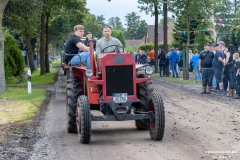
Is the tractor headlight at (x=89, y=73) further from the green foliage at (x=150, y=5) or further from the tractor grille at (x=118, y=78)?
the green foliage at (x=150, y=5)

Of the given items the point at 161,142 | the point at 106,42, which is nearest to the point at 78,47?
the point at 106,42

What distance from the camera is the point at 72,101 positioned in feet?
40.9

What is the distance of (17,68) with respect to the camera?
37938 mm

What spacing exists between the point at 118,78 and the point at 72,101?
131 centimetres

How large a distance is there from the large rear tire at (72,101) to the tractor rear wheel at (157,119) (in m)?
1.74

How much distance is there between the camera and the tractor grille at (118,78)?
11672 mm

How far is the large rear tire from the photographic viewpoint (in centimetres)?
1236

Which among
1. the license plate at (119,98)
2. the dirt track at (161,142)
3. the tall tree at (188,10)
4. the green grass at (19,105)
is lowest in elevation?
the green grass at (19,105)

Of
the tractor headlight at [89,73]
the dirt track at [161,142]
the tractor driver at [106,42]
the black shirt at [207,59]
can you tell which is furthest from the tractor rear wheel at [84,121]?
the black shirt at [207,59]

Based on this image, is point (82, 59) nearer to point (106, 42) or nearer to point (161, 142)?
point (106, 42)

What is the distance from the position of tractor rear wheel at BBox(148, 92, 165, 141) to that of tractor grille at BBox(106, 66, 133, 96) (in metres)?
0.60

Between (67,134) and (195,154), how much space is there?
3.61 meters

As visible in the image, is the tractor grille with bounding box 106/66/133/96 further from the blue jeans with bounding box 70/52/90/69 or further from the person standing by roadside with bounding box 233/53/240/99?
the person standing by roadside with bounding box 233/53/240/99

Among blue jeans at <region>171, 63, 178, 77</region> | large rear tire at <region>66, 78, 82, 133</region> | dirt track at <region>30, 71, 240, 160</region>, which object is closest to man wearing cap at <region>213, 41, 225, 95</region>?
dirt track at <region>30, 71, 240, 160</region>
